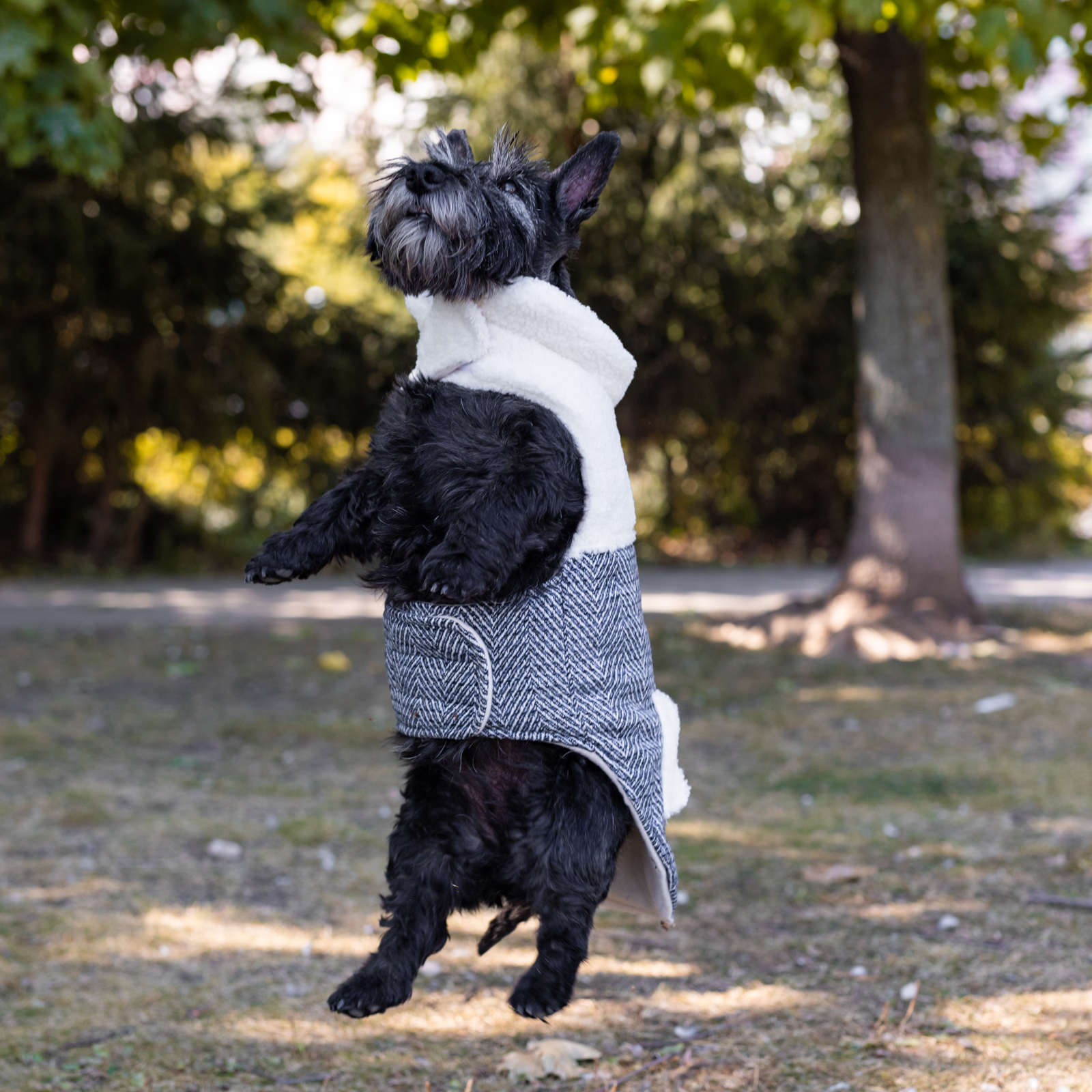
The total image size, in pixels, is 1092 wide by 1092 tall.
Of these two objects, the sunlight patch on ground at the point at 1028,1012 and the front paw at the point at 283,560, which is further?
the sunlight patch on ground at the point at 1028,1012

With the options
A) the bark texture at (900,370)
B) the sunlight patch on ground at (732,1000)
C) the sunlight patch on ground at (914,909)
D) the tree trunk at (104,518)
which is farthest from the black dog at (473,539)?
the tree trunk at (104,518)

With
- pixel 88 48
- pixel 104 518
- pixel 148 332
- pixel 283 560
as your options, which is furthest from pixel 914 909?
pixel 104 518

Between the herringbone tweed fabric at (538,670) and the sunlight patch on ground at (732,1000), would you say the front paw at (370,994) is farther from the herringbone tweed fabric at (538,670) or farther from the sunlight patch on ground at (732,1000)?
the sunlight patch on ground at (732,1000)

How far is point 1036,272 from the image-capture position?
12914mm

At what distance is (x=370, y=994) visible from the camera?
Result: 1986mm

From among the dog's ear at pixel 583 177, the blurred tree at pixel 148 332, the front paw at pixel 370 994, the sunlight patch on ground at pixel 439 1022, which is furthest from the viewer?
the blurred tree at pixel 148 332

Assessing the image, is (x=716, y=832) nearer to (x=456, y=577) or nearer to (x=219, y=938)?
(x=219, y=938)

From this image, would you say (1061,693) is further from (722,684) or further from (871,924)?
(871,924)

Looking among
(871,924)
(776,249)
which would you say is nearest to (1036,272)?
(776,249)

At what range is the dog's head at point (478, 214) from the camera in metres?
1.88

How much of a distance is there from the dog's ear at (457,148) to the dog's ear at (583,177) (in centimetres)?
16

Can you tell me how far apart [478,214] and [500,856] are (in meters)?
1.08

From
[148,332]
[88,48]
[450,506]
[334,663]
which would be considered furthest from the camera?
[148,332]

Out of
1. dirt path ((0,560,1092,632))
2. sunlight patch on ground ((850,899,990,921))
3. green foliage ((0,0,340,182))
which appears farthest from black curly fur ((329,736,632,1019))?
dirt path ((0,560,1092,632))
